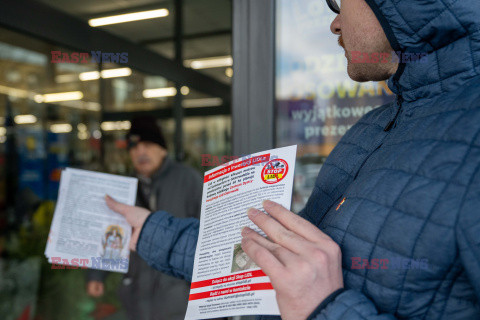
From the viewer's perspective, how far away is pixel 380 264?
0.65 meters

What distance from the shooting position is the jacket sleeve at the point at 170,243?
1.13m

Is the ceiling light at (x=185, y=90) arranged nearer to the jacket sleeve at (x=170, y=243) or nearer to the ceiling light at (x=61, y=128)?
the ceiling light at (x=61, y=128)

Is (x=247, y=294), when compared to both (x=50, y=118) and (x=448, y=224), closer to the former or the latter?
(x=448, y=224)

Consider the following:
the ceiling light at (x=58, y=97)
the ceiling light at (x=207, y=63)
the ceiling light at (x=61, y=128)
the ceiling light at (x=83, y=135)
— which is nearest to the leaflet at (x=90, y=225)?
the ceiling light at (x=207, y=63)

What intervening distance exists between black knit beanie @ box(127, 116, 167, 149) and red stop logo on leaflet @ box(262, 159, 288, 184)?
2.10m

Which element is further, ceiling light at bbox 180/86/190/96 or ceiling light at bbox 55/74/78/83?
ceiling light at bbox 55/74/78/83

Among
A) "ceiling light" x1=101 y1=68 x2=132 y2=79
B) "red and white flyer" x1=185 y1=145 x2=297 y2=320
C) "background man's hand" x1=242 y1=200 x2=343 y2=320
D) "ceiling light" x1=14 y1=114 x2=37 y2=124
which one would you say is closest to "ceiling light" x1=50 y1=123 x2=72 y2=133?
"ceiling light" x1=14 y1=114 x2=37 y2=124

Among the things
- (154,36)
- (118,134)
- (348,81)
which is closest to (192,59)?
(154,36)

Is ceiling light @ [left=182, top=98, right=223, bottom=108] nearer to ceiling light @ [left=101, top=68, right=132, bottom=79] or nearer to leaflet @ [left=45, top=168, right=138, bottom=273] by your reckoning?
ceiling light @ [left=101, top=68, right=132, bottom=79]

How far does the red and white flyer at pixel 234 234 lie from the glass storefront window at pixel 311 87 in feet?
3.44

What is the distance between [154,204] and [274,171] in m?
1.95

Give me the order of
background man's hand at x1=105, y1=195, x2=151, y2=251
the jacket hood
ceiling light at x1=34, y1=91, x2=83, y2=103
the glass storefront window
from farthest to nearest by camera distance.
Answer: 1. ceiling light at x1=34, y1=91, x2=83, y2=103
2. the glass storefront window
3. background man's hand at x1=105, y1=195, x2=151, y2=251
4. the jacket hood

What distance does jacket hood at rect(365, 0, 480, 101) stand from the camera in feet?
2.24

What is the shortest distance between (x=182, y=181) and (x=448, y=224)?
2.22 meters
